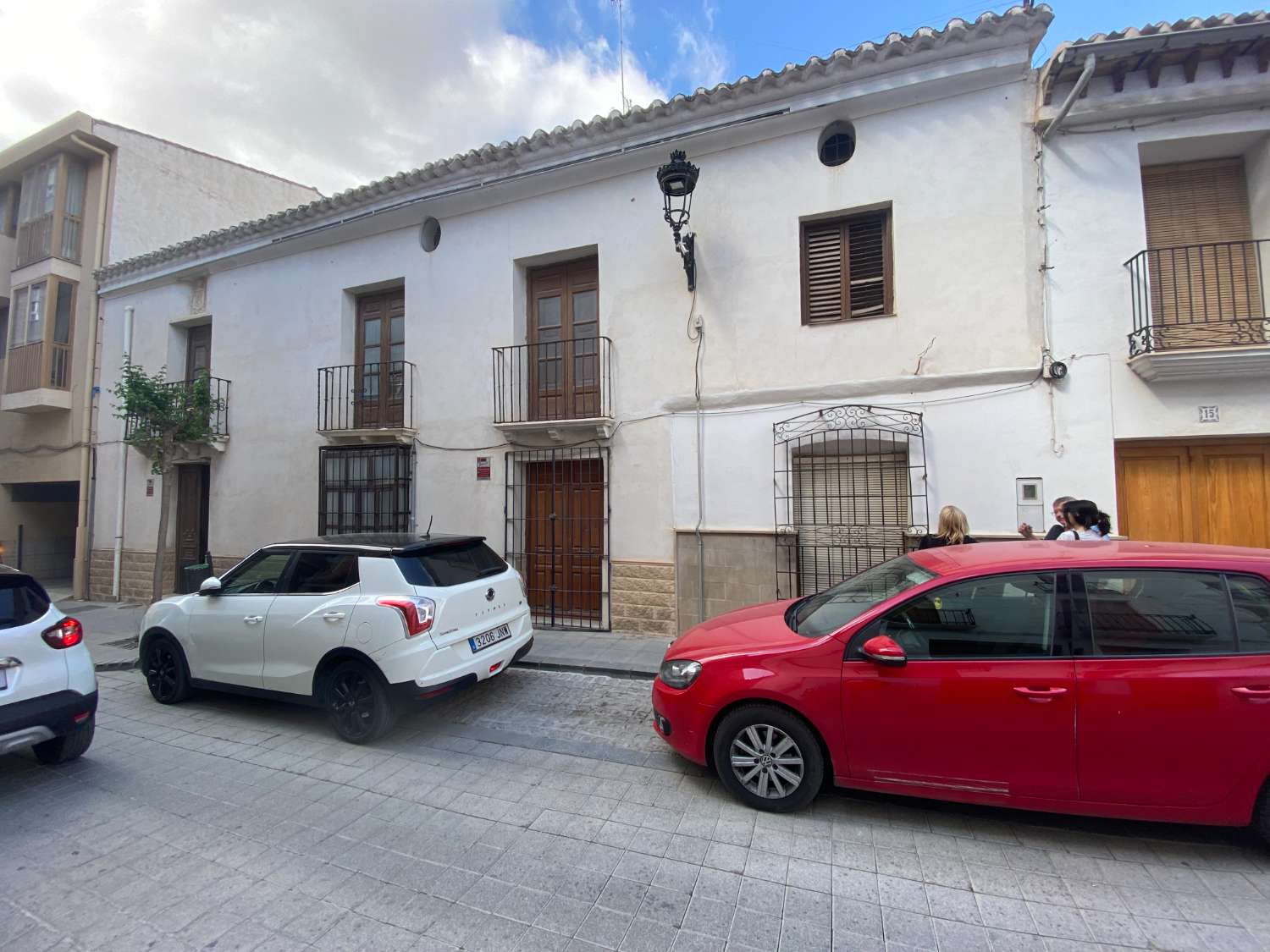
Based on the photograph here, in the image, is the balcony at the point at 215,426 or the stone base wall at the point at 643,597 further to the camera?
the balcony at the point at 215,426

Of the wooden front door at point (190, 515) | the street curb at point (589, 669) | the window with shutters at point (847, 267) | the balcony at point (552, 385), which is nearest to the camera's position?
the street curb at point (589, 669)

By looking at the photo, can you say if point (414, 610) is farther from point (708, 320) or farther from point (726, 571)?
point (708, 320)

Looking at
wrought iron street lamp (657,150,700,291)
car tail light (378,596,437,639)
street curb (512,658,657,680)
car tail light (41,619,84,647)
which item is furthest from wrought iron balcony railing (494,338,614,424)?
car tail light (41,619,84,647)

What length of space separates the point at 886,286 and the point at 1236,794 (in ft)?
17.7

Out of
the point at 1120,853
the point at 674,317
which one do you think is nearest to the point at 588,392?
the point at 674,317

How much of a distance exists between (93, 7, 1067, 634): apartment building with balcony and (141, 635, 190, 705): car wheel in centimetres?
366

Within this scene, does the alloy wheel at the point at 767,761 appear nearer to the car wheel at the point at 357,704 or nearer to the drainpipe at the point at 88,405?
the car wheel at the point at 357,704

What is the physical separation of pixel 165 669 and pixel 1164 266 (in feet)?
34.9

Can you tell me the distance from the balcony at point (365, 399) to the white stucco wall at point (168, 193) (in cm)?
695

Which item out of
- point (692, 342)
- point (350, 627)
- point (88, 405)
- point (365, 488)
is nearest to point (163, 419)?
point (365, 488)

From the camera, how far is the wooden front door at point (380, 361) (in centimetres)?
916

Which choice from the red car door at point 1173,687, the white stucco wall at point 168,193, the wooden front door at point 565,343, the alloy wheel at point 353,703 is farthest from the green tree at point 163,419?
the red car door at point 1173,687

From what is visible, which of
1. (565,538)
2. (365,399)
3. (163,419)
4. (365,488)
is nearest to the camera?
(565,538)

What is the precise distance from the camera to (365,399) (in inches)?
371
